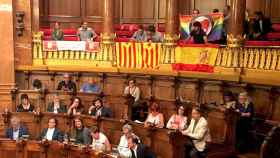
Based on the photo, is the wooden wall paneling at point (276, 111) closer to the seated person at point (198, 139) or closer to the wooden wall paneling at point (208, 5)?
the seated person at point (198, 139)

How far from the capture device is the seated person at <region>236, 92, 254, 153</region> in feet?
18.7

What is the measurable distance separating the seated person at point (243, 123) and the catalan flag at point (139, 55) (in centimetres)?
313

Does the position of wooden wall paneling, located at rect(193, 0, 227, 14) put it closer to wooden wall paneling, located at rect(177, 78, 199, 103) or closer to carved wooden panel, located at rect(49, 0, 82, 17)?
wooden wall paneling, located at rect(177, 78, 199, 103)

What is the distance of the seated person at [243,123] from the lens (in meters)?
5.70

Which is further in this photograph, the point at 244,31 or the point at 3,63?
the point at 3,63

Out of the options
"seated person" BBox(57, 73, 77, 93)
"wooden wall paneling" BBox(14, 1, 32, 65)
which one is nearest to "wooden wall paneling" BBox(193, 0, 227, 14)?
"seated person" BBox(57, 73, 77, 93)

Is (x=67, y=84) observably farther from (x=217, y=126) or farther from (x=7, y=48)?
(x=217, y=126)

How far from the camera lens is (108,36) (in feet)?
31.6

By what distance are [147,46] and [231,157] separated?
3.84 metres

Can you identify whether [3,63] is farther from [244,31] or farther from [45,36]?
[244,31]

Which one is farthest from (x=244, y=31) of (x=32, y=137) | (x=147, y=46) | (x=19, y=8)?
(x=19, y=8)

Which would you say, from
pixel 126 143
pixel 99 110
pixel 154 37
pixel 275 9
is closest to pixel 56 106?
pixel 99 110

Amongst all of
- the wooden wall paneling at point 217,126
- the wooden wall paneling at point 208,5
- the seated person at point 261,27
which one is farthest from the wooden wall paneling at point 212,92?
the wooden wall paneling at point 208,5

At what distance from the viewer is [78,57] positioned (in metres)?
9.77
